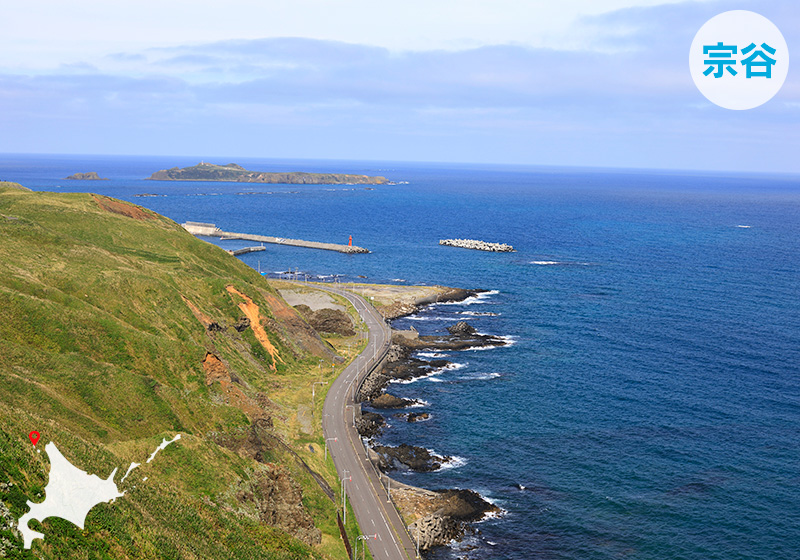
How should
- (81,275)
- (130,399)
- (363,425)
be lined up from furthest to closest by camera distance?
(363,425), (81,275), (130,399)

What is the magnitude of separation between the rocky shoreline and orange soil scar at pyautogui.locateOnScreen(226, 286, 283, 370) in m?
18.8

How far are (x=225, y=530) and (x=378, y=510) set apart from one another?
82.2ft

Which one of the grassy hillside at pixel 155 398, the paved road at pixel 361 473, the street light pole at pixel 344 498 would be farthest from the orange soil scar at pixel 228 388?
the street light pole at pixel 344 498

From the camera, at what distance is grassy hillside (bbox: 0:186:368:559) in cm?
4828

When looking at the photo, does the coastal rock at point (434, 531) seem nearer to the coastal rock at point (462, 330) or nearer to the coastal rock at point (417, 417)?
the coastal rock at point (417, 417)

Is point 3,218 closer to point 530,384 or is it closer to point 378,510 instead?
point 378,510

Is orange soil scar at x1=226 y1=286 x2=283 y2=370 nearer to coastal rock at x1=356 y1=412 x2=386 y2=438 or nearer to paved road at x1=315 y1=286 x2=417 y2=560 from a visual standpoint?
paved road at x1=315 y1=286 x2=417 y2=560

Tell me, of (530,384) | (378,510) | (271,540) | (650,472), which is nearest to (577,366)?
(530,384)

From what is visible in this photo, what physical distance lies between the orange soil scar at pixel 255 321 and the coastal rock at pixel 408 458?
3331 cm

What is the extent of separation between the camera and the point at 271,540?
58.9 m

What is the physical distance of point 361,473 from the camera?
83.9 metres

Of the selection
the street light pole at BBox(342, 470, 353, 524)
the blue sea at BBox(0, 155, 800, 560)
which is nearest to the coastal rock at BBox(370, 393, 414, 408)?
the blue sea at BBox(0, 155, 800, 560)

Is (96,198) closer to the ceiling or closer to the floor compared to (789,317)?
closer to the ceiling

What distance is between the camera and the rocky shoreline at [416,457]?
7369 cm
